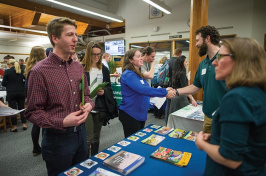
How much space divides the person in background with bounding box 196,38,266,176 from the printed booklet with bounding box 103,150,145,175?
441 millimetres

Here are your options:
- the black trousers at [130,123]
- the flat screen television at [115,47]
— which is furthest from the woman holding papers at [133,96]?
the flat screen television at [115,47]

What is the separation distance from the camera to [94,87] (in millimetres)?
2174

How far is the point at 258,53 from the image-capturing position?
0.72 metres

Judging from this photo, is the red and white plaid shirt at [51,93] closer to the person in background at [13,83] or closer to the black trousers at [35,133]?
the black trousers at [35,133]

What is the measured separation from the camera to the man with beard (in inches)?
61.9

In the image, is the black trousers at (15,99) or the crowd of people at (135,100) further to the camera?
the black trousers at (15,99)

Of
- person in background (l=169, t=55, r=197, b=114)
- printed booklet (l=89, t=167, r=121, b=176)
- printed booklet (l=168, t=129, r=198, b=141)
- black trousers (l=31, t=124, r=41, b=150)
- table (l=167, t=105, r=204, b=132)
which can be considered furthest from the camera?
person in background (l=169, t=55, r=197, b=114)

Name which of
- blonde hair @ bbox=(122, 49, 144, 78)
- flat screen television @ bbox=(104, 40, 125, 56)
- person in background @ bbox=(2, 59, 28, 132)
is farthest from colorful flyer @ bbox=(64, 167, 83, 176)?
flat screen television @ bbox=(104, 40, 125, 56)

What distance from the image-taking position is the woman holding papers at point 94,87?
2.13m

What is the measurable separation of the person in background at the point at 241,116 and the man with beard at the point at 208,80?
2.73 feet

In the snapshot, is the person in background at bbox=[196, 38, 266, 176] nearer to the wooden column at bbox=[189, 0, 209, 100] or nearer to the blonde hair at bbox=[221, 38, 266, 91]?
the blonde hair at bbox=[221, 38, 266, 91]

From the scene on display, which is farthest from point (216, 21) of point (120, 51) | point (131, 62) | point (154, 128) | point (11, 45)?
point (11, 45)

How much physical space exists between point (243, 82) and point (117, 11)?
8.72 metres

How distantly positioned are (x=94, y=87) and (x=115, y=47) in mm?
6885
